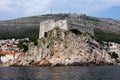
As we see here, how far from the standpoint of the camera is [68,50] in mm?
126438

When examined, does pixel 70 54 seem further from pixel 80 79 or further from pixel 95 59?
pixel 80 79

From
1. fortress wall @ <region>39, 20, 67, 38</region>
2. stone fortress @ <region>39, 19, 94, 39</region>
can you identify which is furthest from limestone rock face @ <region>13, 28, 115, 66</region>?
stone fortress @ <region>39, 19, 94, 39</region>

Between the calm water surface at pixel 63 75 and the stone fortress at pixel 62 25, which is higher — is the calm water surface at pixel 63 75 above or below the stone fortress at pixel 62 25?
below

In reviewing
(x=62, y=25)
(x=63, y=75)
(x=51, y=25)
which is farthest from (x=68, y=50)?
(x=63, y=75)

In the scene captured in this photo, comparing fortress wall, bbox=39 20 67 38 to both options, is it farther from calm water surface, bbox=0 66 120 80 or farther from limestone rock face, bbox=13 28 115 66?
calm water surface, bbox=0 66 120 80

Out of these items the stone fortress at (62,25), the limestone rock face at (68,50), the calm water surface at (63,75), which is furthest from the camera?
the stone fortress at (62,25)

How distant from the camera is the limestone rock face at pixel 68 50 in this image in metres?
124

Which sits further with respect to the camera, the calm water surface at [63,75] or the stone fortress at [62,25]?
the stone fortress at [62,25]

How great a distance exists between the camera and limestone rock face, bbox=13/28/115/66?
12431cm

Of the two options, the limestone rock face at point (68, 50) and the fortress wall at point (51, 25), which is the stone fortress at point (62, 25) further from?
the limestone rock face at point (68, 50)

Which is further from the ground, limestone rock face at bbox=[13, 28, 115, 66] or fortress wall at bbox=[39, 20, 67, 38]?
fortress wall at bbox=[39, 20, 67, 38]

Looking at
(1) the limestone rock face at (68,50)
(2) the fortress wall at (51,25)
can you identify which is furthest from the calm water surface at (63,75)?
(2) the fortress wall at (51,25)

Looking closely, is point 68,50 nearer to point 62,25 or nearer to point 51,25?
point 62,25

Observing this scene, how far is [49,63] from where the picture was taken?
125 m
